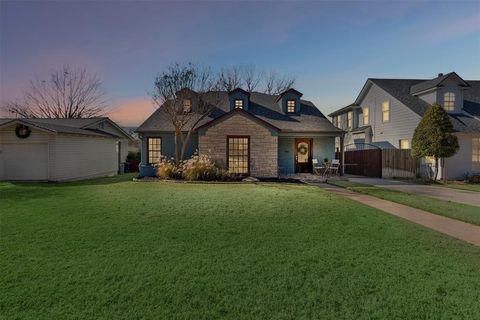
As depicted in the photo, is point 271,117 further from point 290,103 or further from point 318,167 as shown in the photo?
point 318,167

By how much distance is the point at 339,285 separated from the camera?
3451 mm

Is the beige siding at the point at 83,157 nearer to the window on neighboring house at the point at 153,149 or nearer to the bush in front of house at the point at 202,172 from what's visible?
the window on neighboring house at the point at 153,149

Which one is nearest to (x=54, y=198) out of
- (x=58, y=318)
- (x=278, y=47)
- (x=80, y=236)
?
(x=80, y=236)

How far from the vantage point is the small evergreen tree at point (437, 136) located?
15.4m

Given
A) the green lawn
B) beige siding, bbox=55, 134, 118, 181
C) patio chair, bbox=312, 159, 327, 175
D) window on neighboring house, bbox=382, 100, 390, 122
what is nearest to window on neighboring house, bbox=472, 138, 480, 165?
Result: window on neighboring house, bbox=382, 100, 390, 122

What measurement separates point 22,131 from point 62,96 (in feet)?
82.5

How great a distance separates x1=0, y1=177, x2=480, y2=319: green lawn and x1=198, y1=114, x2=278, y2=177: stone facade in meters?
10.0

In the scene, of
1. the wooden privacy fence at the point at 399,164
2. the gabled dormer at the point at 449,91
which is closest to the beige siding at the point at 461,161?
the wooden privacy fence at the point at 399,164

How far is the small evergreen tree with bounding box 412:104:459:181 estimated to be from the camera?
15.4 m

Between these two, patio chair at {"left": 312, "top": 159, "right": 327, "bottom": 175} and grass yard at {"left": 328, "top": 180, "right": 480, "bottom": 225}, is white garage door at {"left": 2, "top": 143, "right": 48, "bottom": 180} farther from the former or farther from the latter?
grass yard at {"left": 328, "top": 180, "right": 480, "bottom": 225}

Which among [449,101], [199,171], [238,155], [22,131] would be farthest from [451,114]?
[22,131]

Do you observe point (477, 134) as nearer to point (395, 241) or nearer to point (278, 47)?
point (278, 47)

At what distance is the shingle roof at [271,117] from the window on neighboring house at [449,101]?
732 cm

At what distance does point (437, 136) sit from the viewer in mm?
15445
